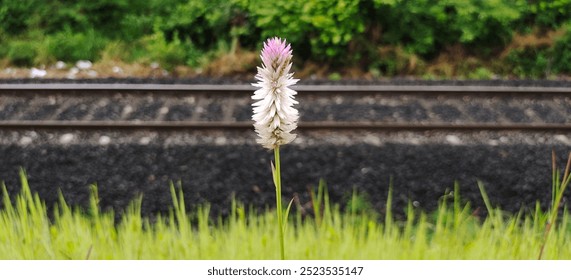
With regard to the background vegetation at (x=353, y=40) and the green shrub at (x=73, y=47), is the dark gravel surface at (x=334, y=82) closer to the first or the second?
the background vegetation at (x=353, y=40)

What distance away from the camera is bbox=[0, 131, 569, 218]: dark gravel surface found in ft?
19.6

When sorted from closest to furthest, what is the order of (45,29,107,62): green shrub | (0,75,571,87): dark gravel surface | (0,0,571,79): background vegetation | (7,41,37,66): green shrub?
1. (0,75,571,87): dark gravel surface
2. (0,0,571,79): background vegetation
3. (7,41,37,66): green shrub
4. (45,29,107,62): green shrub

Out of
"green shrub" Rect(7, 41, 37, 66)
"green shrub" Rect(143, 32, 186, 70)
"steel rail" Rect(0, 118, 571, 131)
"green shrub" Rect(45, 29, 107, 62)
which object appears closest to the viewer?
"steel rail" Rect(0, 118, 571, 131)

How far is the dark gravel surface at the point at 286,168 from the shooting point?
19.6ft

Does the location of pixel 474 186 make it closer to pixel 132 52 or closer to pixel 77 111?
pixel 77 111

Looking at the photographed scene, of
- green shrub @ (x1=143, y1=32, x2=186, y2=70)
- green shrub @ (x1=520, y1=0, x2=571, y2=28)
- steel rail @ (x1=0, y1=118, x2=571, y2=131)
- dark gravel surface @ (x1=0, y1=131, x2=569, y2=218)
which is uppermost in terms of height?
green shrub @ (x1=520, y1=0, x2=571, y2=28)

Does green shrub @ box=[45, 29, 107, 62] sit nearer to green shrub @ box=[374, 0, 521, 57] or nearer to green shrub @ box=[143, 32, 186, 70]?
green shrub @ box=[143, 32, 186, 70]

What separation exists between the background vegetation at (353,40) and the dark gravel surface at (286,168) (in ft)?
13.0

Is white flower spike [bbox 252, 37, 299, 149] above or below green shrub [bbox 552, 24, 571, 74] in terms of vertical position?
above

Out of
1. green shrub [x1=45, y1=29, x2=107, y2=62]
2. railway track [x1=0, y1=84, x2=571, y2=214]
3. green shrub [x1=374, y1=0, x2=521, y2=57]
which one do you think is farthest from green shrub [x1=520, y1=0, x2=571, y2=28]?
green shrub [x1=45, y1=29, x2=107, y2=62]

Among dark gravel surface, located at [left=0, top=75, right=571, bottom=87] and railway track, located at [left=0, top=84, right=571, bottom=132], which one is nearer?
railway track, located at [left=0, top=84, right=571, bottom=132]

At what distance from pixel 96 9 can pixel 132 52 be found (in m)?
1.65

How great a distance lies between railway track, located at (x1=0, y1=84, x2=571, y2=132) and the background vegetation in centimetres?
230
